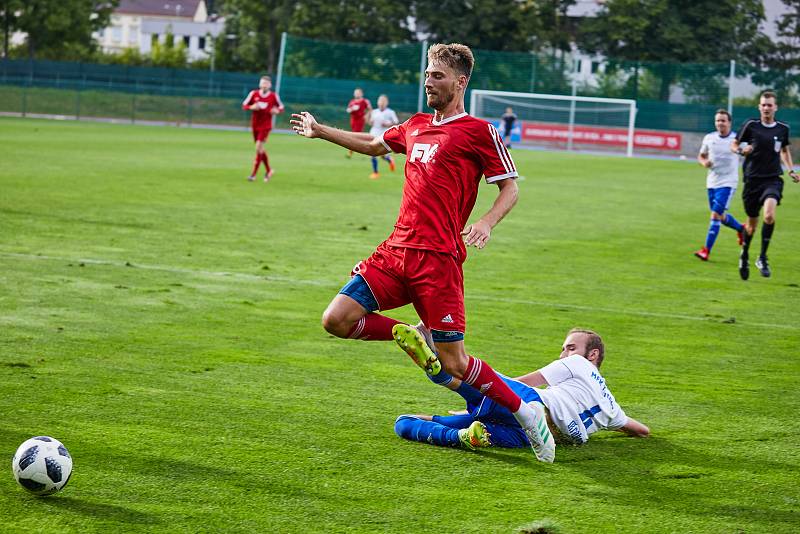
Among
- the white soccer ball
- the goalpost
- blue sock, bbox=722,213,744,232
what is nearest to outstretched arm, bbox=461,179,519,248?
the white soccer ball

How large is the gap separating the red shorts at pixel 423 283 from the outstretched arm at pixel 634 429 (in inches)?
47.3

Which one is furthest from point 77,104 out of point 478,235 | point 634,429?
point 478,235

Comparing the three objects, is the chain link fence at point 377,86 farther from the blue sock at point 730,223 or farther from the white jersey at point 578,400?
the white jersey at point 578,400

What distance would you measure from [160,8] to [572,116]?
104 metres

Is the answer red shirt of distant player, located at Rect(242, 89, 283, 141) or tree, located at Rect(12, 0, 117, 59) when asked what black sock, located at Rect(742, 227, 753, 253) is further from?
tree, located at Rect(12, 0, 117, 59)

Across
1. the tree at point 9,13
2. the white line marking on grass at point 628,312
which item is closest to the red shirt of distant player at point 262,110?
the white line marking on grass at point 628,312

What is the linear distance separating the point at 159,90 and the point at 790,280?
5220 centimetres

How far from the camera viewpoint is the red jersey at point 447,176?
5.91 metres

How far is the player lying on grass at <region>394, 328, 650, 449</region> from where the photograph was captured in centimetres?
A: 606

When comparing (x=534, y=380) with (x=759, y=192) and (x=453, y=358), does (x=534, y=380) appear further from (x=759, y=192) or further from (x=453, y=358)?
(x=759, y=192)

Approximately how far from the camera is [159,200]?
1923 cm

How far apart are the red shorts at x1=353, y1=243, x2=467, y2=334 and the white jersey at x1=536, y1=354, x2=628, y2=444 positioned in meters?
0.71

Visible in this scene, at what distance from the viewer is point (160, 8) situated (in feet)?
462

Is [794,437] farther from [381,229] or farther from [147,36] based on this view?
[147,36]
